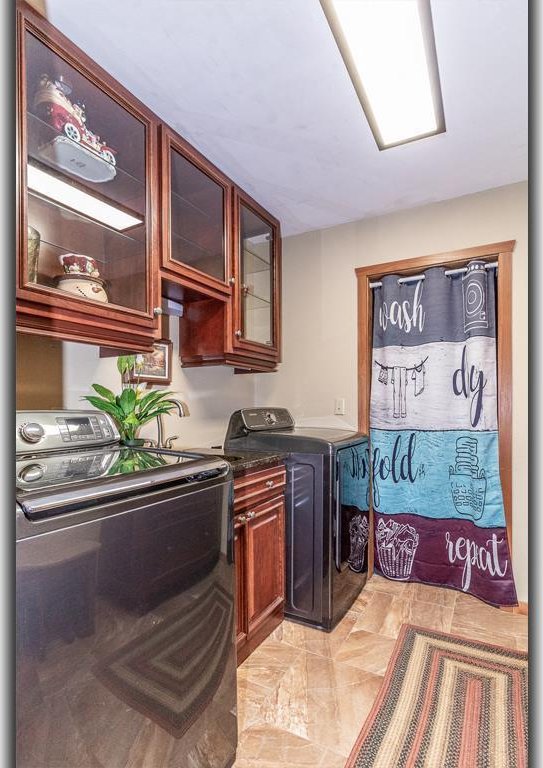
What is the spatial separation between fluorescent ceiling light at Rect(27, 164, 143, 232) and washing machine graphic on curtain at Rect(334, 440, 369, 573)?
4.91 feet

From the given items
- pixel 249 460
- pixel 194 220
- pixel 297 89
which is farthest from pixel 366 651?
pixel 297 89

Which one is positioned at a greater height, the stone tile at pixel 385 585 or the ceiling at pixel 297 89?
the ceiling at pixel 297 89

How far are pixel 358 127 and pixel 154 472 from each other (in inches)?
66.7

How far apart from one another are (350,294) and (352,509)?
1434 mm

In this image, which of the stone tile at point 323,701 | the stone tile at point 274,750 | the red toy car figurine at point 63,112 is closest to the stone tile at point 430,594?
the stone tile at point 323,701

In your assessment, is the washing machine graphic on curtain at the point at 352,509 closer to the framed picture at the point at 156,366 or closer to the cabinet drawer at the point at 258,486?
the cabinet drawer at the point at 258,486

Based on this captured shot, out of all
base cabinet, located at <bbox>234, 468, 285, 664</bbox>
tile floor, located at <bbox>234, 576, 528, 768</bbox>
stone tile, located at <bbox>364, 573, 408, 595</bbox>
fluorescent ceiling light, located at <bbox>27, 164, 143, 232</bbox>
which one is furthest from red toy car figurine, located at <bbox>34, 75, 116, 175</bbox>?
stone tile, located at <bbox>364, 573, 408, 595</bbox>

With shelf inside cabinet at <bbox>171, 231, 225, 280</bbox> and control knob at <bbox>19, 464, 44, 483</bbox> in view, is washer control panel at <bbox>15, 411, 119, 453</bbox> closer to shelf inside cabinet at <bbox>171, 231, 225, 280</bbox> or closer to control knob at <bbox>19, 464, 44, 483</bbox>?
control knob at <bbox>19, 464, 44, 483</bbox>

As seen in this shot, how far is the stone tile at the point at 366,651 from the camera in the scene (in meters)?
1.74

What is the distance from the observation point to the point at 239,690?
1.59 m

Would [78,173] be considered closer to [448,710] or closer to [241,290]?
[241,290]

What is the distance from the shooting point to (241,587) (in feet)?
5.69

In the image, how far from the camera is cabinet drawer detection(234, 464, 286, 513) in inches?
67.2

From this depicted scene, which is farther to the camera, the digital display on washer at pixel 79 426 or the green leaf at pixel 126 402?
the green leaf at pixel 126 402
